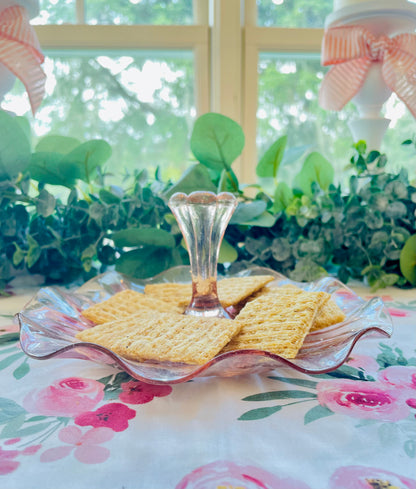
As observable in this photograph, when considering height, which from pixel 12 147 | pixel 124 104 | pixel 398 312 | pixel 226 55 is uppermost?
pixel 226 55

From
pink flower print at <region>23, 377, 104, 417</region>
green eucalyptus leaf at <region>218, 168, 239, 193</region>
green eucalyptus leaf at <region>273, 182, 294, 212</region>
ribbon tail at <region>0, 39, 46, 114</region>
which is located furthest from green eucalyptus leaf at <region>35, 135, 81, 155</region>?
pink flower print at <region>23, 377, 104, 417</region>

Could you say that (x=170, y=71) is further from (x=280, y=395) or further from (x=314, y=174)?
(x=280, y=395)

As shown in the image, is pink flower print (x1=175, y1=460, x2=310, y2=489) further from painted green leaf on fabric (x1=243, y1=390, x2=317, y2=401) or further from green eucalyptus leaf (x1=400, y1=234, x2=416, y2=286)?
green eucalyptus leaf (x1=400, y1=234, x2=416, y2=286)

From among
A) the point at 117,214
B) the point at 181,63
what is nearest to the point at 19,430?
the point at 117,214

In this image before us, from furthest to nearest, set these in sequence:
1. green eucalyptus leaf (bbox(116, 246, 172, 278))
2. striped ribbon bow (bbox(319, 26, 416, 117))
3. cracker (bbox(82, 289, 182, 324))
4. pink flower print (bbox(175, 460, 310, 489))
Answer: striped ribbon bow (bbox(319, 26, 416, 117))
green eucalyptus leaf (bbox(116, 246, 172, 278))
cracker (bbox(82, 289, 182, 324))
pink flower print (bbox(175, 460, 310, 489))

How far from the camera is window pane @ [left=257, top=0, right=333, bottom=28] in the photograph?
112 centimetres

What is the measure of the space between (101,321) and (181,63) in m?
0.82

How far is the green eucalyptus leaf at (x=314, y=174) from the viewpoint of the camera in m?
0.80

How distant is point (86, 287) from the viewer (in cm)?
59

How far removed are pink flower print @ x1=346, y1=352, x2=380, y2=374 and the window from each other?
70cm

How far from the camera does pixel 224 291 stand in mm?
546

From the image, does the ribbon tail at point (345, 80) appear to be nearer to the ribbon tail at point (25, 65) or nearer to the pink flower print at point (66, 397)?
the ribbon tail at point (25, 65)

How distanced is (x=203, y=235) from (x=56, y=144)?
1.14ft

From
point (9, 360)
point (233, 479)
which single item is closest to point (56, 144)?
point (9, 360)
